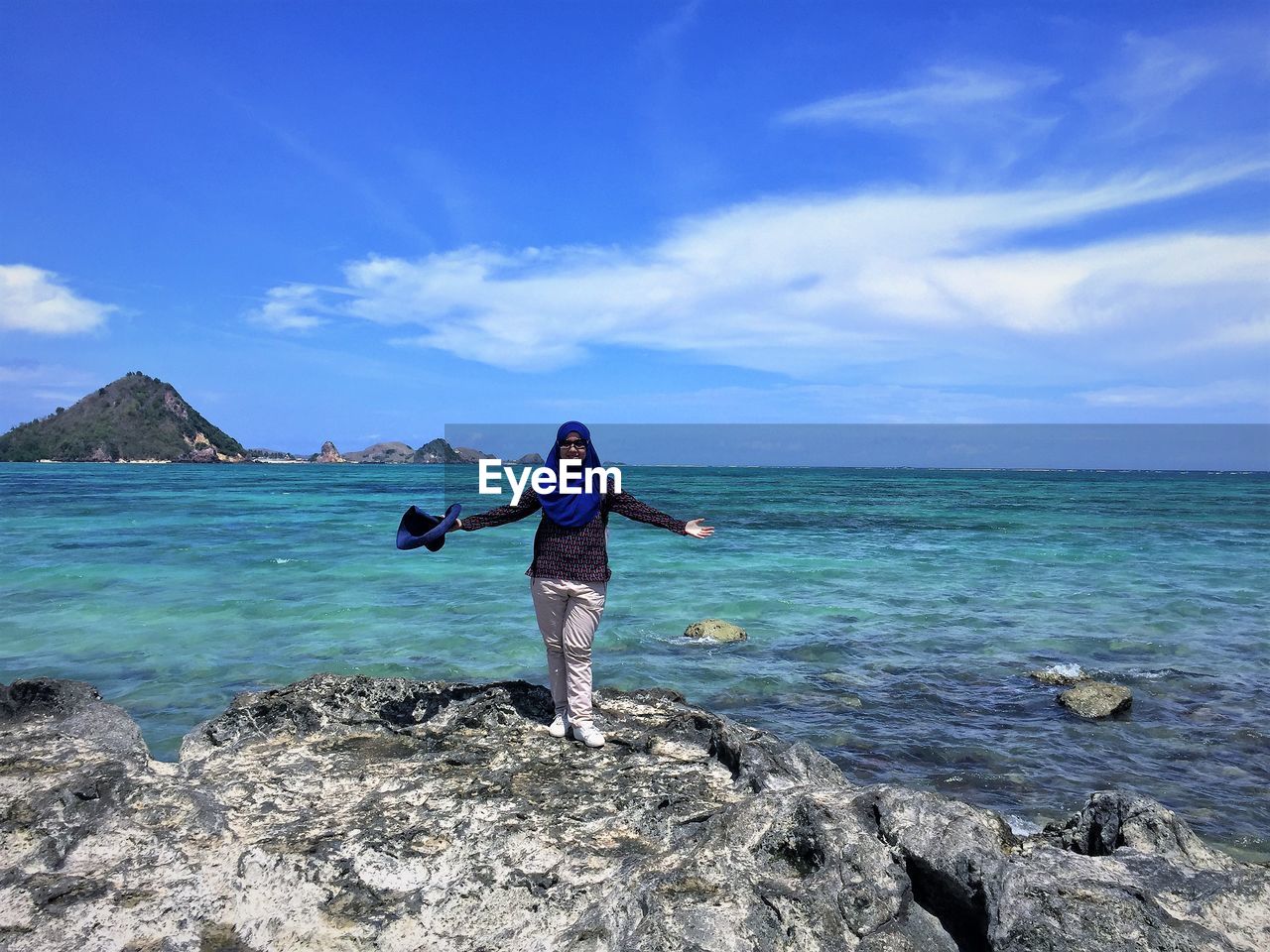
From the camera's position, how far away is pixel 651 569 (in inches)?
709

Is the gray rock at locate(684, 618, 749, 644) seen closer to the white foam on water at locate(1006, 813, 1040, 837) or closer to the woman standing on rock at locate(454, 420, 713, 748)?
the white foam on water at locate(1006, 813, 1040, 837)

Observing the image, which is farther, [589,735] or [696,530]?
[696,530]

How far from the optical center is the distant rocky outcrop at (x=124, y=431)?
137250 millimetres

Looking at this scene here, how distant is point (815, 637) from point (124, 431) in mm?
156296

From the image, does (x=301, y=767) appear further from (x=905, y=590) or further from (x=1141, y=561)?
(x=1141, y=561)

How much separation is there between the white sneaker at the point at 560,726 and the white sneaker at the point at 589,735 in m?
0.09

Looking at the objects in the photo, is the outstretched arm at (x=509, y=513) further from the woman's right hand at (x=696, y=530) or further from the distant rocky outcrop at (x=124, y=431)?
the distant rocky outcrop at (x=124, y=431)

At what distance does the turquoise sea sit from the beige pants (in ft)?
8.99

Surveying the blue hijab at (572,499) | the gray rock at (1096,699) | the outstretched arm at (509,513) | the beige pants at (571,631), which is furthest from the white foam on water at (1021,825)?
the outstretched arm at (509,513)

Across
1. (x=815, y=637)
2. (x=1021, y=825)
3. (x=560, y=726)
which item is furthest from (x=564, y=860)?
(x=815, y=637)

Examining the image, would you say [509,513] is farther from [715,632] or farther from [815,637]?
[815,637]

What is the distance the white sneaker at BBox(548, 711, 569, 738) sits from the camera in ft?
16.3

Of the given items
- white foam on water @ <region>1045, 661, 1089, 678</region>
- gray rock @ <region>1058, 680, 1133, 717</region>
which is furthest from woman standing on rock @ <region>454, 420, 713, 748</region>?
white foam on water @ <region>1045, 661, 1089, 678</region>

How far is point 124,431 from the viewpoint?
13988 centimetres
